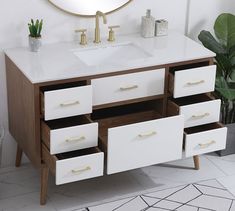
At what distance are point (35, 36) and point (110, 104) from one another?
20.4 inches

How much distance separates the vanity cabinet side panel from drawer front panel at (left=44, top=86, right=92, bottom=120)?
7 cm

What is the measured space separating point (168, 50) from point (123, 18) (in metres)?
0.35

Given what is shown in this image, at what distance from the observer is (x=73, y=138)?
3.00 metres

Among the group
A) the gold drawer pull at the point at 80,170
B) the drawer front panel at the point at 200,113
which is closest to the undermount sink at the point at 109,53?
the drawer front panel at the point at 200,113

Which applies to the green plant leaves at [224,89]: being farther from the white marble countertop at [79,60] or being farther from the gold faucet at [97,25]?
the gold faucet at [97,25]

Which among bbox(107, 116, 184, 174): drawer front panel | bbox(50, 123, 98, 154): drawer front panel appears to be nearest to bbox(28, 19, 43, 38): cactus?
bbox(50, 123, 98, 154): drawer front panel

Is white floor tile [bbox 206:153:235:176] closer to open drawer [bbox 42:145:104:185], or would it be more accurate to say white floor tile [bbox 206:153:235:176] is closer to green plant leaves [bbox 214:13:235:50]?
green plant leaves [bbox 214:13:235:50]

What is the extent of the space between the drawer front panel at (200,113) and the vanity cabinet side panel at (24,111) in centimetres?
76

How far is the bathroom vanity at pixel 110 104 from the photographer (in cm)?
300

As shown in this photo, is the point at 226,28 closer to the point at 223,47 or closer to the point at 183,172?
the point at 223,47

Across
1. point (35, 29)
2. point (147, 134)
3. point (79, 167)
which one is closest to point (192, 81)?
point (147, 134)

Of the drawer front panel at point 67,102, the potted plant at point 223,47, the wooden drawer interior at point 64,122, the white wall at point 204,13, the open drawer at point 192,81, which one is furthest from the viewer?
the white wall at point 204,13

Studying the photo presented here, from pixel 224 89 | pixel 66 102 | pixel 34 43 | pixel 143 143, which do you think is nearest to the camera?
pixel 66 102

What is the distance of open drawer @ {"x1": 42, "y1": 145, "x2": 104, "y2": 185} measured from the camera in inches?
118
